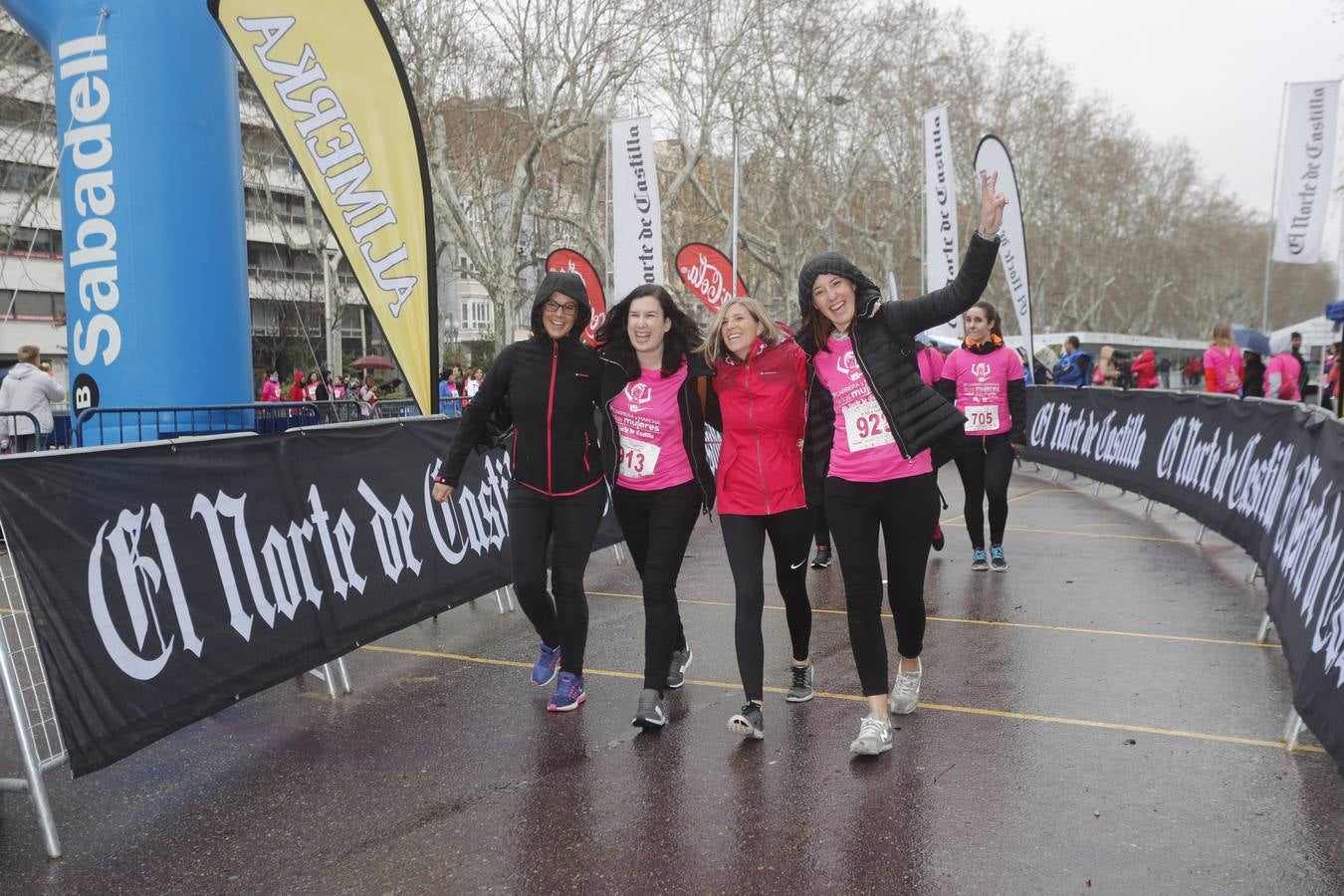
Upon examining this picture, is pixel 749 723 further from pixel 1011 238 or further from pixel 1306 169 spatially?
pixel 1306 169

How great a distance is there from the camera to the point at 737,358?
183 inches

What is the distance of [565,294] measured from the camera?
4961mm

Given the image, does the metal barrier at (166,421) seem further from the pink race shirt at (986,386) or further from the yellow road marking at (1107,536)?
the yellow road marking at (1107,536)

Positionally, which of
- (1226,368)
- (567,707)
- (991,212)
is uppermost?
(991,212)

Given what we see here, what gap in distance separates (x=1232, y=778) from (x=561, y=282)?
11.1 feet

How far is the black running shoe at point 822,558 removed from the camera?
28.8ft

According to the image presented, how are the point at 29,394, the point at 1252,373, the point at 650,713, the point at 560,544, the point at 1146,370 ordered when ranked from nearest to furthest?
the point at 650,713 → the point at 560,544 → the point at 29,394 → the point at 1146,370 → the point at 1252,373

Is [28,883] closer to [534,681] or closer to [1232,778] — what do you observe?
[534,681]

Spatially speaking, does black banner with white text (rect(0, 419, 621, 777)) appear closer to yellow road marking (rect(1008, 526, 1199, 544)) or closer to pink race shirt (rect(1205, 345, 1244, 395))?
yellow road marking (rect(1008, 526, 1199, 544))

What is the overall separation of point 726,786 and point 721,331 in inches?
71.8

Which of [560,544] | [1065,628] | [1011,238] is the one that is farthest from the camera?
[1011,238]

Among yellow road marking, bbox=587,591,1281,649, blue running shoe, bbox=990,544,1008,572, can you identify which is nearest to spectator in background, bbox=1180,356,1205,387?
blue running shoe, bbox=990,544,1008,572

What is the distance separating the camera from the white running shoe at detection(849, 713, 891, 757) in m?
4.34

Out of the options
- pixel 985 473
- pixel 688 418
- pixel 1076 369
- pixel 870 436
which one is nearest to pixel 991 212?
pixel 870 436
